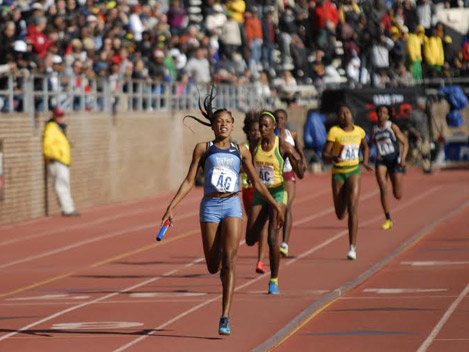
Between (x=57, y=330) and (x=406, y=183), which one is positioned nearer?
(x=57, y=330)

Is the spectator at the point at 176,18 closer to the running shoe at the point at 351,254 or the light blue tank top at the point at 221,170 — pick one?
the running shoe at the point at 351,254

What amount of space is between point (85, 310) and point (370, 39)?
3332cm

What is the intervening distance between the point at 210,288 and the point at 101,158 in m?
17.5

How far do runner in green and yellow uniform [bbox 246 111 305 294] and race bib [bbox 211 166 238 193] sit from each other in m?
3.17

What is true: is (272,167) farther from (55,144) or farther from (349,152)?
(55,144)

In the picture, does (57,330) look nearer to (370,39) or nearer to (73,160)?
(73,160)

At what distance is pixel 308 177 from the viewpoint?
44.5 meters

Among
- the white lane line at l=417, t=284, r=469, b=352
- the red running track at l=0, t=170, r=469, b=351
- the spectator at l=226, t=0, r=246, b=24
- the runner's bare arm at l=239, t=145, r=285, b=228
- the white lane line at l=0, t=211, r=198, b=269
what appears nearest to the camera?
the white lane line at l=417, t=284, r=469, b=352

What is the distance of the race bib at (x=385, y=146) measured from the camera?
25.6 meters

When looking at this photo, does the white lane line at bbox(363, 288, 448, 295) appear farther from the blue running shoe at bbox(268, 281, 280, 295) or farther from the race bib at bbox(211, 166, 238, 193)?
the race bib at bbox(211, 166, 238, 193)

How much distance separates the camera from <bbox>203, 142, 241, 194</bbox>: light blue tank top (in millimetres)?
13180

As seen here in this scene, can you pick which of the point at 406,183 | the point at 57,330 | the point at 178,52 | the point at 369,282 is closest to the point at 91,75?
the point at 178,52

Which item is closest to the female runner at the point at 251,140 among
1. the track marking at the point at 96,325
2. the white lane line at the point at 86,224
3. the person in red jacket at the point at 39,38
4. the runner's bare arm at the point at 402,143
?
the track marking at the point at 96,325

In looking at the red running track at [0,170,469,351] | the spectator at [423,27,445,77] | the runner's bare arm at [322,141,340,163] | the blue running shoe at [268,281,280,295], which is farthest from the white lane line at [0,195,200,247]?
the spectator at [423,27,445,77]
